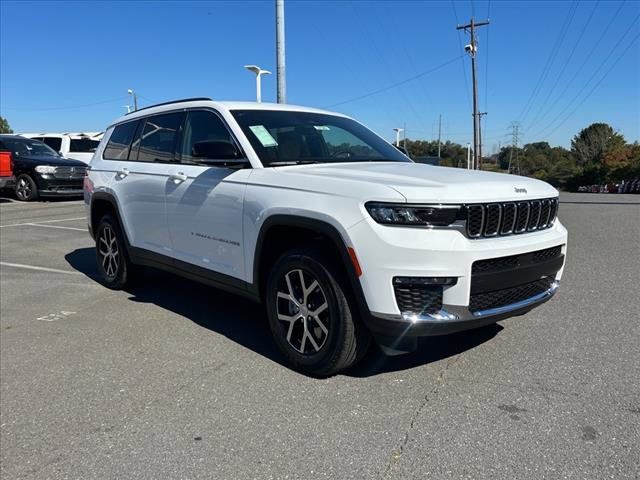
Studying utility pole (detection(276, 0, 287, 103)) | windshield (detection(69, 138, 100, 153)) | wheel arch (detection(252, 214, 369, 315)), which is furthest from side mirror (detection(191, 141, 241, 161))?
windshield (detection(69, 138, 100, 153))

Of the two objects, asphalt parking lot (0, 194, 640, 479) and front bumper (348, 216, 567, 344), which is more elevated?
front bumper (348, 216, 567, 344)

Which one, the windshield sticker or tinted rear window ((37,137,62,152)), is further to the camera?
tinted rear window ((37,137,62,152))

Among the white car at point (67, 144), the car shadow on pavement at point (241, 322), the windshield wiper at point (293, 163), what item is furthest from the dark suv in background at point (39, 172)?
the windshield wiper at point (293, 163)

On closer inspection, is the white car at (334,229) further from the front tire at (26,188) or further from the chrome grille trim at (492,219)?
the front tire at (26,188)

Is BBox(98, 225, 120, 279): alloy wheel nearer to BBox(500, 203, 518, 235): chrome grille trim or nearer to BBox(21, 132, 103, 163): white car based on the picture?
BBox(500, 203, 518, 235): chrome grille trim

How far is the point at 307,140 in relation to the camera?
4.43 meters

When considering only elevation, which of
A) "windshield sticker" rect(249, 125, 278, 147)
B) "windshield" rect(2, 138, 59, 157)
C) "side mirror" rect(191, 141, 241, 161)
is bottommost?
"side mirror" rect(191, 141, 241, 161)

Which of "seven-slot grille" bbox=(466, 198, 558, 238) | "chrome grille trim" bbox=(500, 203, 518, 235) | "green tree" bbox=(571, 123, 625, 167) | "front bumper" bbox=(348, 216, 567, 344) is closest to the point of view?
"front bumper" bbox=(348, 216, 567, 344)

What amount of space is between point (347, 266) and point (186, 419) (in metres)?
1.28

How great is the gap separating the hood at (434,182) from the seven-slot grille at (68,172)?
13.4 meters

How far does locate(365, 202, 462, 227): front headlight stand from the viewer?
3002 mm

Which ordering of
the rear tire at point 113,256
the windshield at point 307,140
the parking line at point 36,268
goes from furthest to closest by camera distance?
the parking line at point 36,268 → the rear tire at point 113,256 → the windshield at point 307,140

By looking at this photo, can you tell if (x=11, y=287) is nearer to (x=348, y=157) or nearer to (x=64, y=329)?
(x=64, y=329)

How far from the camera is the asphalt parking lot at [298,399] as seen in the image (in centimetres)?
264
